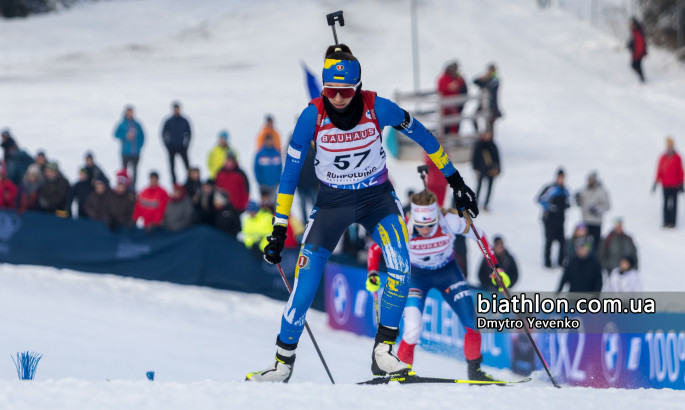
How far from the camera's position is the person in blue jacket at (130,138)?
16.1m

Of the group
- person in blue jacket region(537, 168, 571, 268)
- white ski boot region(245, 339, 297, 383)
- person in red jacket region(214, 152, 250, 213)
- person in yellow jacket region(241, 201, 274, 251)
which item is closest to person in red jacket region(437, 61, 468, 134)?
person in blue jacket region(537, 168, 571, 268)

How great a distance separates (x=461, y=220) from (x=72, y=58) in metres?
26.1

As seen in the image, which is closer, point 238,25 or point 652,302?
point 652,302

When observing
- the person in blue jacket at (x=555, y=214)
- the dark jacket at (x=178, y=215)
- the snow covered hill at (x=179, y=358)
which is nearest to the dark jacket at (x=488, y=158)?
the person in blue jacket at (x=555, y=214)

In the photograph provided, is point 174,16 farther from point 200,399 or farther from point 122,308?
point 200,399

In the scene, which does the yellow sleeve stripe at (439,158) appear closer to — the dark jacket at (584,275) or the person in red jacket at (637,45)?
the dark jacket at (584,275)

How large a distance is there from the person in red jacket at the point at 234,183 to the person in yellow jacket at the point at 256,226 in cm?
135

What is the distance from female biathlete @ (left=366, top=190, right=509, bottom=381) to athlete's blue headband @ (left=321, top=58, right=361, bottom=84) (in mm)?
2156

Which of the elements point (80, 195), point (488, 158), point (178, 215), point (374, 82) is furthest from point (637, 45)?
point (80, 195)

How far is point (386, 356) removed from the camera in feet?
19.4

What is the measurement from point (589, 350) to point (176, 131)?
9.30 m

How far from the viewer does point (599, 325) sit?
9.27 m

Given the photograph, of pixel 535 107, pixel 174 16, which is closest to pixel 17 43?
pixel 174 16

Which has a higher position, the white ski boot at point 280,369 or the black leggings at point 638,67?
the black leggings at point 638,67
